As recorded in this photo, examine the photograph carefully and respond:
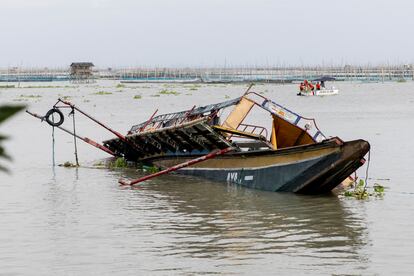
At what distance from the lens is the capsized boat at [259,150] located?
50.7ft

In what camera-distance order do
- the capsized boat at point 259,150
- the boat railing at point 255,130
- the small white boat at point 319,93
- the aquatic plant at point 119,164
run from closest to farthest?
the capsized boat at point 259,150 → the boat railing at point 255,130 → the aquatic plant at point 119,164 → the small white boat at point 319,93

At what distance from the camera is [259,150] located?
54.2 ft

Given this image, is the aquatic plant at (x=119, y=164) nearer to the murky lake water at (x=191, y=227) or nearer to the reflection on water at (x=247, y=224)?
the murky lake water at (x=191, y=227)

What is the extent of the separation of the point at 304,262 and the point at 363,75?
165 metres

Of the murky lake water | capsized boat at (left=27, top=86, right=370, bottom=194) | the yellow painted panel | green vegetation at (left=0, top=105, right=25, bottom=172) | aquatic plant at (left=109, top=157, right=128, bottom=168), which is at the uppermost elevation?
green vegetation at (left=0, top=105, right=25, bottom=172)

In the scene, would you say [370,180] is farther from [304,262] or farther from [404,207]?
[304,262]

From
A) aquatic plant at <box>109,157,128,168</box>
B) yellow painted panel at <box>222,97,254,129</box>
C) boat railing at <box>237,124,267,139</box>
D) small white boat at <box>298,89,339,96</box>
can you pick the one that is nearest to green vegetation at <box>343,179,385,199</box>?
boat railing at <box>237,124,267,139</box>

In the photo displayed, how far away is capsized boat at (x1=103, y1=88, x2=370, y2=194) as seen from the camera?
15.5m

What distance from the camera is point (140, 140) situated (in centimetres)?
2278

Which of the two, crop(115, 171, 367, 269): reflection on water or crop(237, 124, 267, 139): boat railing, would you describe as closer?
crop(115, 171, 367, 269): reflection on water

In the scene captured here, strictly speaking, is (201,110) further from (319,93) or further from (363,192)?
(319,93)

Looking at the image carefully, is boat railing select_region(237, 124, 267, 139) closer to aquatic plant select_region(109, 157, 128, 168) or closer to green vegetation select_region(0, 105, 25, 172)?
aquatic plant select_region(109, 157, 128, 168)

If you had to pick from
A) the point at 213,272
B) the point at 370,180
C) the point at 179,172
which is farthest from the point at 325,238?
the point at 179,172

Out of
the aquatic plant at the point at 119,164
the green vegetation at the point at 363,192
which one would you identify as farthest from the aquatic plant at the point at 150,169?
the green vegetation at the point at 363,192
